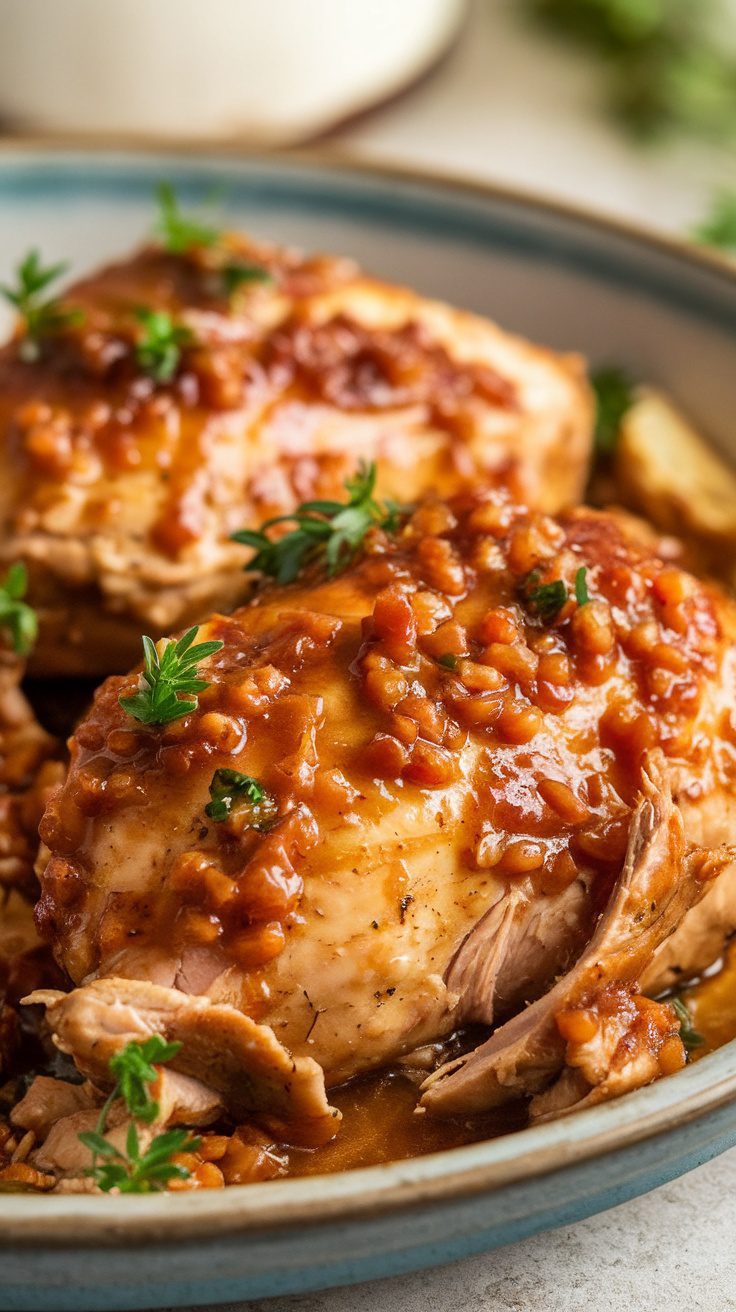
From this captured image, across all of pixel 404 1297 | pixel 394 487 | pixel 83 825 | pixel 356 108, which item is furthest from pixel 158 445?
pixel 356 108

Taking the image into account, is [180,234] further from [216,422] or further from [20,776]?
[20,776]

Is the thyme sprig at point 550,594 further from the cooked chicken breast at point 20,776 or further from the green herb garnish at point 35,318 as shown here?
the green herb garnish at point 35,318

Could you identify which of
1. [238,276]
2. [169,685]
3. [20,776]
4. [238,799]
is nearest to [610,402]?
[238,276]

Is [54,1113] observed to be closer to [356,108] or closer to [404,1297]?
[404,1297]

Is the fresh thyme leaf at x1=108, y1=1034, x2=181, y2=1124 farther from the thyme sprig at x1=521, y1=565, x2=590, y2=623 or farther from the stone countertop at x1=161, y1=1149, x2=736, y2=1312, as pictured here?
the thyme sprig at x1=521, y1=565, x2=590, y2=623

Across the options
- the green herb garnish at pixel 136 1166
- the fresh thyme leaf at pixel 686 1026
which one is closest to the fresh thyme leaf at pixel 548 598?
the fresh thyme leaf at pixel 686 1026

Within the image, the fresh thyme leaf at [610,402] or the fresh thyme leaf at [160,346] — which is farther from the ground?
the fresh thyme leaf at [160,346]

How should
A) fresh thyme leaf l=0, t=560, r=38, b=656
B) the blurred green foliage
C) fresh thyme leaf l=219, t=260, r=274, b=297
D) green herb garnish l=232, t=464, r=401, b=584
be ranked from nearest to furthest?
green herb garnish l=232, t=464, r=401, b=584
fresh thyme leaf l=0, t=560, r=38, b=656
fresh thyme leaf l=219, t=260, r=274, b=297
the blurred green foliage

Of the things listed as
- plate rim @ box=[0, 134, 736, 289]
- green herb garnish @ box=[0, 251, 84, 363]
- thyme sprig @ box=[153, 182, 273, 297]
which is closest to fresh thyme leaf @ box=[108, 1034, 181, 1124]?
green herb garnish @ box=[0, 251, 84, 363]
